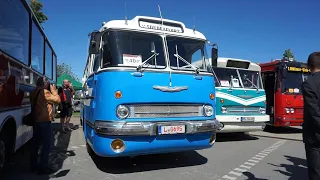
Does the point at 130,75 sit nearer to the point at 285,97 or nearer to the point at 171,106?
the point at 171,106

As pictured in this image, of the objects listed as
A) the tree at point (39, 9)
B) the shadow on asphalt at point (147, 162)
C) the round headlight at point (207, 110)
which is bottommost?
the shadow on asphalt at point (147, 162)

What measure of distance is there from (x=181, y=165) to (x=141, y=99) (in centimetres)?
193

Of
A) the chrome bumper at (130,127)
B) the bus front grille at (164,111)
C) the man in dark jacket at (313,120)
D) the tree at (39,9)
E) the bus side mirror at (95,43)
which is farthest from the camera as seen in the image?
the tree at (39,9)

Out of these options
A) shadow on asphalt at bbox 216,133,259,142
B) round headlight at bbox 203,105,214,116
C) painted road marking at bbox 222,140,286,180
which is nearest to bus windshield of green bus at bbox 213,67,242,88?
shadow on asphalt at bbox 216,133,259,142

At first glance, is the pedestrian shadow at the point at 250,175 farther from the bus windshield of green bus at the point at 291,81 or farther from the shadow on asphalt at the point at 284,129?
the shadow on asphalt at the point at 284,129

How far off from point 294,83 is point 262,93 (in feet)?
7.93

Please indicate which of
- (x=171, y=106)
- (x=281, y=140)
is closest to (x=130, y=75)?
(x=171, y=106)

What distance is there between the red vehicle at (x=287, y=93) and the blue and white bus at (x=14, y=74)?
896 cm

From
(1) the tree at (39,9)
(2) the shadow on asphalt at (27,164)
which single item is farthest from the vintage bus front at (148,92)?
(1) the tree at (39,9)

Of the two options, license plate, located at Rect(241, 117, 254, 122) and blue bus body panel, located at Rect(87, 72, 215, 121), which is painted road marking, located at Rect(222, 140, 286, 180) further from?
blue bus body panel, located at Rect(87, 72, 215, 121)

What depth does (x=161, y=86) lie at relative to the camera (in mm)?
5102

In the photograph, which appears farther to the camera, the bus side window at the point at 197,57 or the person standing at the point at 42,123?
the bus side window at the point at 197,57

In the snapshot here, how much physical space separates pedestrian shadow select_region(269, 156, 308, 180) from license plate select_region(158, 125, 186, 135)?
2267 millimetres

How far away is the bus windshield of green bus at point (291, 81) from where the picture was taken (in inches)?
433
